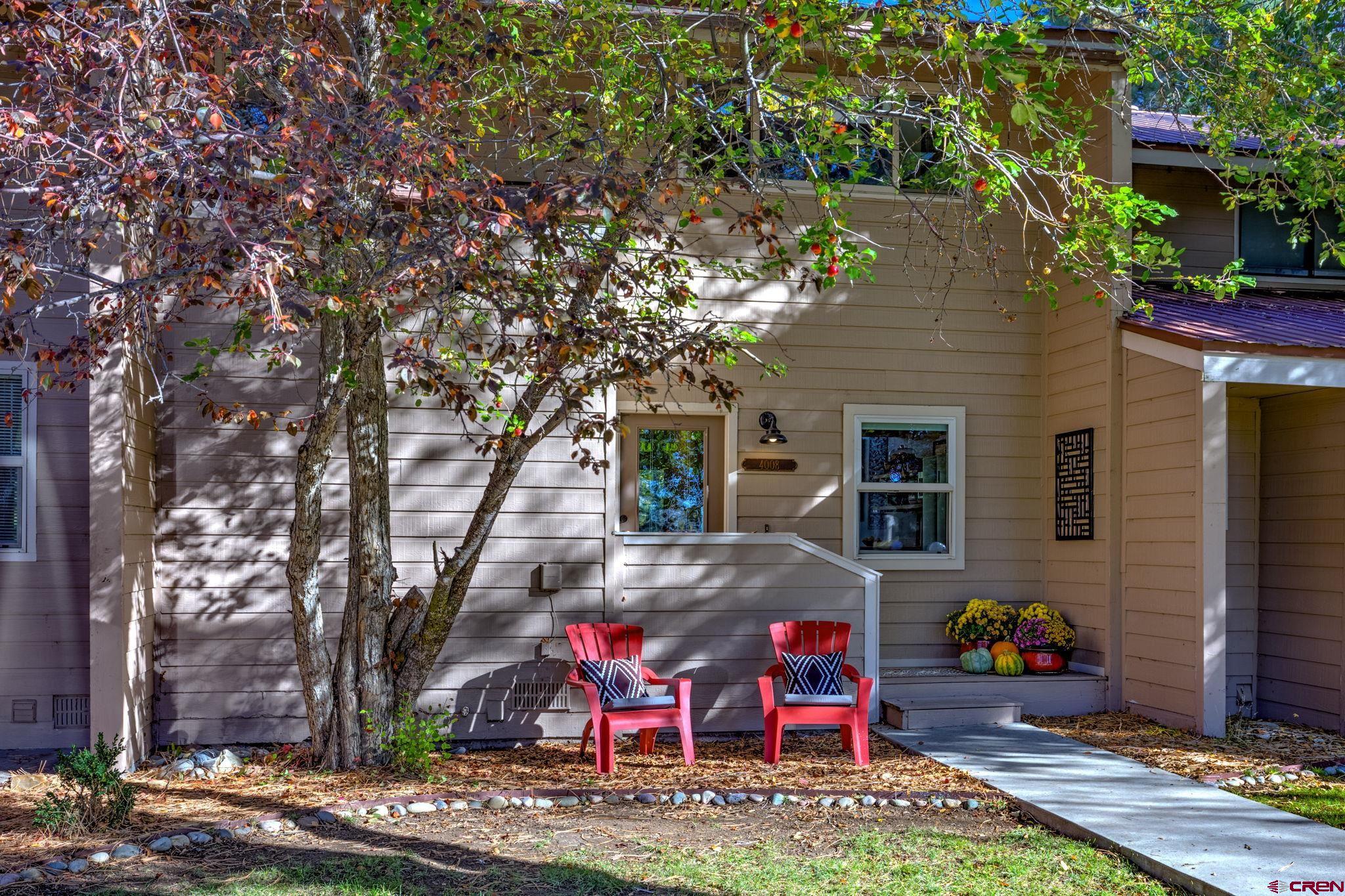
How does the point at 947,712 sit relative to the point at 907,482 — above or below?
below

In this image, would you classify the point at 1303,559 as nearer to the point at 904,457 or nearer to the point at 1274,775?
the point at 1274,775

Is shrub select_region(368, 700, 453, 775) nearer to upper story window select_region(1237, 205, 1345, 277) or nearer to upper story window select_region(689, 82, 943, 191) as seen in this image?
upper story window select_region(689, 82, 943, 191)

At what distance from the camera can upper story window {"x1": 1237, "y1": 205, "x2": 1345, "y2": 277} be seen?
8875 millimetres

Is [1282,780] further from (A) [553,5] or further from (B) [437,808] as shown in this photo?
(A) [553,5]

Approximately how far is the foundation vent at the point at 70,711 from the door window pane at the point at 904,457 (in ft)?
17.9

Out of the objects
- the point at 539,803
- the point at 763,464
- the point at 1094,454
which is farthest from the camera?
the point at 763,464

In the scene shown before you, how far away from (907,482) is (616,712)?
3387 millimetres

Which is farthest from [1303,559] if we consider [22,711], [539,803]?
[22,711]

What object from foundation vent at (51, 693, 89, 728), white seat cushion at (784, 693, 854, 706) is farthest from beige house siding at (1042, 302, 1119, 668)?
foundation vent at (51, 693, 89, 728)

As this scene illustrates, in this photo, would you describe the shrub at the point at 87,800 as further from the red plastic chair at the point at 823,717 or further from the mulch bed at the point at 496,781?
the red plastic chair at the point at 823,717

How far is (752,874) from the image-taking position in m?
4.24

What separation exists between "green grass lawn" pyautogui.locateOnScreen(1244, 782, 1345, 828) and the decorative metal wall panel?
2507 millimetres

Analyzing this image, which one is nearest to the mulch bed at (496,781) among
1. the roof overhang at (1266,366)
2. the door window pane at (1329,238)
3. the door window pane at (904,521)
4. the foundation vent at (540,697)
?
the foundation vent at (540,697)

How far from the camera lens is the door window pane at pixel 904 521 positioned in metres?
8.47
